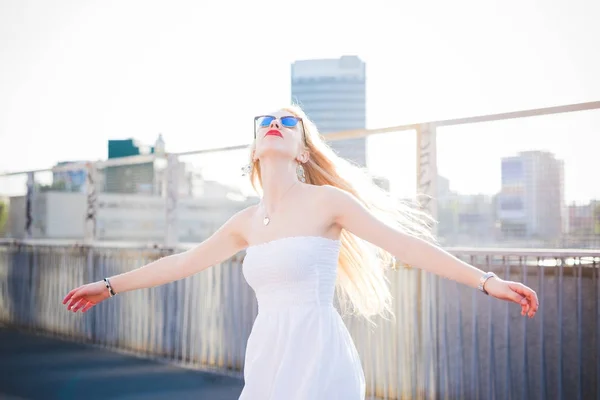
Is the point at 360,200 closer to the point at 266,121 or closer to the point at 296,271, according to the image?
the point at 266,121

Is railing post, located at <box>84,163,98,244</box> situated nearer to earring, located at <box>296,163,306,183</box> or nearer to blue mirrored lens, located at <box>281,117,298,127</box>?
earring, located at <box>296,163,306,183</box>

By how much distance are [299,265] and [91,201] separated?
6585 mm

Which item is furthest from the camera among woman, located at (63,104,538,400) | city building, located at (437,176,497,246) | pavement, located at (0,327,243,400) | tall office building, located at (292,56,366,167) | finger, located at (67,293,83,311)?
tall office building, located at (292,56,366,167)

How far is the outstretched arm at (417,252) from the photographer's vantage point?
9.21ft

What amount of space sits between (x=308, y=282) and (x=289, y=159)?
2.25 ft

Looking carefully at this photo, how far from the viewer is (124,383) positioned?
6.96 meters

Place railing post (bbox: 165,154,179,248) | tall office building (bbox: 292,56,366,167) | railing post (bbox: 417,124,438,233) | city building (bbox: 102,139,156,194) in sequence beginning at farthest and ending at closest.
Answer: tall office building (bbox: 292,56,366,167) < city building (bbox: 102,139,156,194) < railing post (bbox: 165,154,179,248) < railing post (bbox: 417,124,438,233)

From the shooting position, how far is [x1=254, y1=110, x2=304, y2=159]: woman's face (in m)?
3.46

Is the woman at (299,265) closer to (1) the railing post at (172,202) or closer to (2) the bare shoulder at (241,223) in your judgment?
(2) the bare shoulder at (241,223)

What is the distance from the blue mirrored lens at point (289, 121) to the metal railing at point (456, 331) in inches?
88.0

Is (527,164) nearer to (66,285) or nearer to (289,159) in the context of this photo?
(289,159)

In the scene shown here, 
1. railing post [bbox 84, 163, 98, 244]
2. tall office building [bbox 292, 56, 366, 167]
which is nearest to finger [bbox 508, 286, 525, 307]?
railing post [bbox 84, 163, 98, 244]

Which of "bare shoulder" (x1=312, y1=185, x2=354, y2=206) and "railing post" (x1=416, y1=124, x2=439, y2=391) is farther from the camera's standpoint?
"railing post" (x1=416, y1=124, x2=439, y2=391)

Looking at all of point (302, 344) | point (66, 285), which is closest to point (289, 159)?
point (302, 344)
